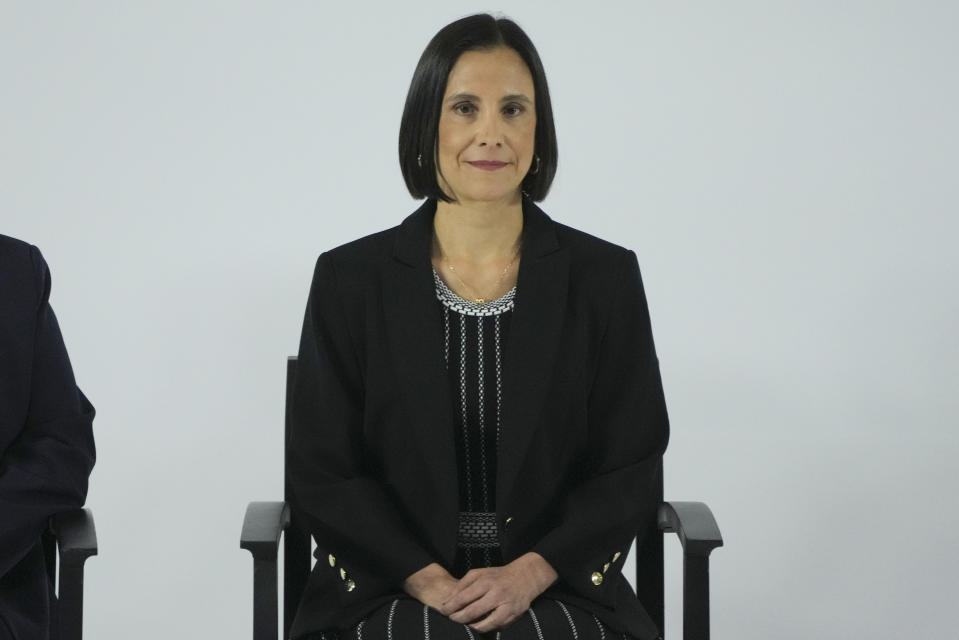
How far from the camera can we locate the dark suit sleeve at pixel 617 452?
11.0ft

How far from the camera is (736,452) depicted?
4.71m

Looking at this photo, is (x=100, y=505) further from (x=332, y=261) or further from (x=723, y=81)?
(x=723, y=81)

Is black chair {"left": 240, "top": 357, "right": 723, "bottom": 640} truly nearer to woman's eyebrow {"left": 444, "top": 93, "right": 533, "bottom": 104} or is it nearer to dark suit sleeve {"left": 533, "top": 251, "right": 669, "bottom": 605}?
dark suit sleeve {"left": 533, "top": 251, "right": 669, "bottom": 605}

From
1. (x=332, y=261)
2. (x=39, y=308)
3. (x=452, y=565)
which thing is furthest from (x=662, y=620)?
(x=39, y=308)

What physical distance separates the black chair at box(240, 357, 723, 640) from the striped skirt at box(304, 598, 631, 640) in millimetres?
148

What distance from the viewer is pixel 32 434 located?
11.2 ft

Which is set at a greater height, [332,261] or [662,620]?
[332,261]

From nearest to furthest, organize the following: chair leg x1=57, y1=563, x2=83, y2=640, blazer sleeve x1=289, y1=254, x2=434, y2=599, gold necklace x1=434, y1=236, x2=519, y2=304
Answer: chair leg x1=57, y1=563, x2=83, y2=640 → blazer sleeve x1=289, y1=254, x2=434, y2=599 → gold necklace x1=434, y1=236, x2=519, y2=304

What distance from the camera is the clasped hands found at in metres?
3.22

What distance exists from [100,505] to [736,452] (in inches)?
62.9

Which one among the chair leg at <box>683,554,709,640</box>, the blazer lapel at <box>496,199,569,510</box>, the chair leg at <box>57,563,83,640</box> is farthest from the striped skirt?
Result: the chair leg at <box>57,563,83,640</box>

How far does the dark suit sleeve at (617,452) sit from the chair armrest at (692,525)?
0.13 ft

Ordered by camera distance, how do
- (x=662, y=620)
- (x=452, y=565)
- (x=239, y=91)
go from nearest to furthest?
(x=452, y=565) → (x=662, y=620) → (x=239, y=91)

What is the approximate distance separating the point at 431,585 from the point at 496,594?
0.40 ft
